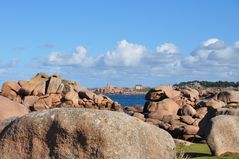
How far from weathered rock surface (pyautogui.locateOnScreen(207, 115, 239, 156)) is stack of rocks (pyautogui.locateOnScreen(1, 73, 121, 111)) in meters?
43.2

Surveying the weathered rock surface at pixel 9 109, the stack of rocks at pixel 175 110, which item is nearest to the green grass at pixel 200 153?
the weathered rock surface at pixel 9 109

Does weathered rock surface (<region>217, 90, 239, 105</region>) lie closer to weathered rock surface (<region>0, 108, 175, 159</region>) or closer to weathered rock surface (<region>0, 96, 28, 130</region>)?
weathered rock surface (<region>0, 96, 28, 130</region>)

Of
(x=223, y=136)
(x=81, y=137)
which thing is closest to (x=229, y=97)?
(x=223, y=136)

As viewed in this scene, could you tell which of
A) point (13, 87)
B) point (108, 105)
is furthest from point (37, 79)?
point (108, 105)

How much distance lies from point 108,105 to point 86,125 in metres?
60.6

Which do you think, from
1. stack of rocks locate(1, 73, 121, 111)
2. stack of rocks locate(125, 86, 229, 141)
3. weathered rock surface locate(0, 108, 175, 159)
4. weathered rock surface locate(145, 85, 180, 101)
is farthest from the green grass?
stack of rocks locate(1, 73, 121, 111)

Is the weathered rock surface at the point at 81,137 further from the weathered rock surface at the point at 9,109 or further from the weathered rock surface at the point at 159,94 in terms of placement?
the weathered rock surface at the point at 159,94

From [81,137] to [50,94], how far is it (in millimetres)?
57699

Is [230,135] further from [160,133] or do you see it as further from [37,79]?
[37,79]

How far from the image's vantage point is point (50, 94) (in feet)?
224

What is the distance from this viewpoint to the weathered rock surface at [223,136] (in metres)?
23.3

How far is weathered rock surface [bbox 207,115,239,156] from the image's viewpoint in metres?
23.3

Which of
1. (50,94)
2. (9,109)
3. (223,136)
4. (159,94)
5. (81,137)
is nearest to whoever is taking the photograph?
(81,137)

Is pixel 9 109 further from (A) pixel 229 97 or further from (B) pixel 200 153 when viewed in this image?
(A) pixel 229 97
